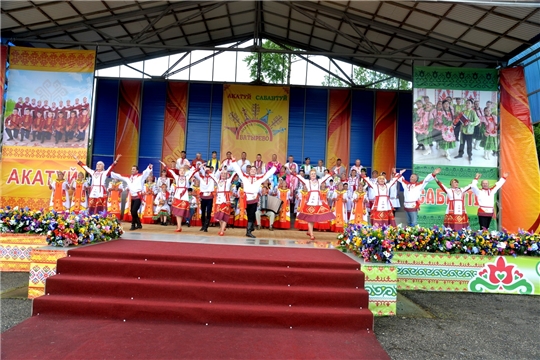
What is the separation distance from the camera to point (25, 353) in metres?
3.12

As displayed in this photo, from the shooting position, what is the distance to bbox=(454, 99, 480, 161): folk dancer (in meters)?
12.1

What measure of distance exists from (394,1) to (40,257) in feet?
34.0

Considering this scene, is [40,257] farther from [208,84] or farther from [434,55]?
[434,55]

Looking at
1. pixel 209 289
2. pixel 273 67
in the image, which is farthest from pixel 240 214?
pixel 273 67

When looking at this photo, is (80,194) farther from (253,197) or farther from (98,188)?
(253,197)

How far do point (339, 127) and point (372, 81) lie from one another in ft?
8.01

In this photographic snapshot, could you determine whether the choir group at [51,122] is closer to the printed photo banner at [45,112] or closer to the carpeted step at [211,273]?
the printed photo banner at [45,112]

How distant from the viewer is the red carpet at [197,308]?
11.1 feet

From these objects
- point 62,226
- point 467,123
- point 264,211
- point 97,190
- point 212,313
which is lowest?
point 212,313

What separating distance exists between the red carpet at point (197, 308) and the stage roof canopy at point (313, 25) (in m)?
8.48

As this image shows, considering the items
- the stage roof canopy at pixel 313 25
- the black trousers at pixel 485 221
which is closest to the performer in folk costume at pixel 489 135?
the stage roof canopy at pixel 313 25

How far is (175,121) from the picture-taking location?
15.6 meters

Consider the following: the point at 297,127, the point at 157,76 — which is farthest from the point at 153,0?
the point at 297,127

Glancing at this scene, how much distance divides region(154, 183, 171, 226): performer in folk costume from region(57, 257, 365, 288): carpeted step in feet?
20.7
